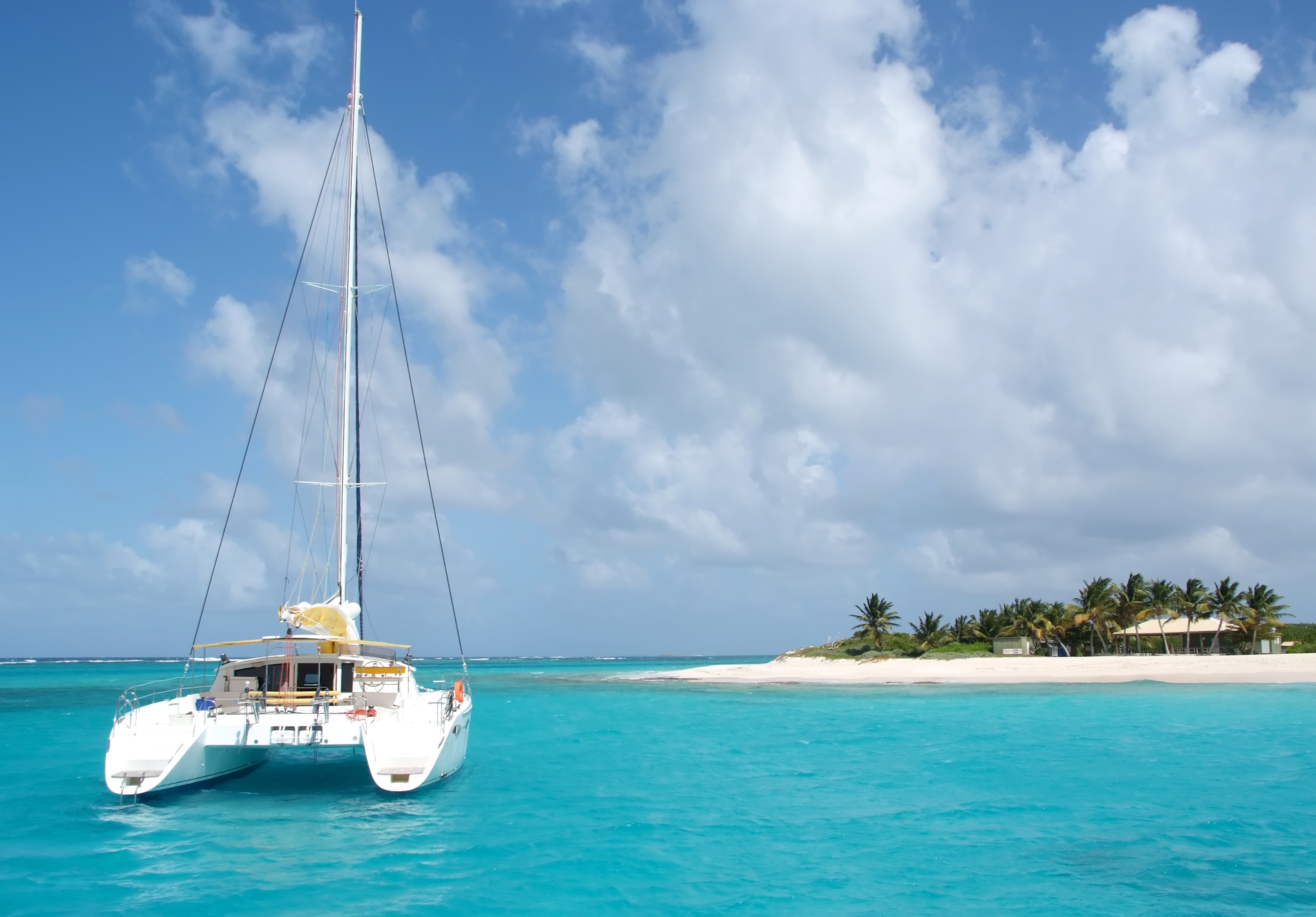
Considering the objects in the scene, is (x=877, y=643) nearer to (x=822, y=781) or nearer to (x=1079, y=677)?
(x=1079, y=677)

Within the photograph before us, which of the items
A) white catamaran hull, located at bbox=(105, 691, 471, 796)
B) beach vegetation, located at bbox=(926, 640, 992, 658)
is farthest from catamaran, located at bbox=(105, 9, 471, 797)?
beach vegetation, located at bbox=(926, 640, 992, 658)

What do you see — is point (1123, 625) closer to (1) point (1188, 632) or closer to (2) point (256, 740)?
(1) point (1188, 632)

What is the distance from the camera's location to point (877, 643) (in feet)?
227

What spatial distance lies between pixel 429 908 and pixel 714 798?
299 inches

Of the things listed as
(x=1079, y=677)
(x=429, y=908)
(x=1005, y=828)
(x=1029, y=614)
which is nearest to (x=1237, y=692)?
(x=1079, y=677)

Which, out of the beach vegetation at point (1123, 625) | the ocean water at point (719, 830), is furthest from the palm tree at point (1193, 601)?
the ocean water at point (719, 830)

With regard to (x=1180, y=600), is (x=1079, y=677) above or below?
below

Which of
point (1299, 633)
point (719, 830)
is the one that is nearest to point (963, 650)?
point (1299, 633)

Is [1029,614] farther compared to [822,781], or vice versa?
[1029,614]

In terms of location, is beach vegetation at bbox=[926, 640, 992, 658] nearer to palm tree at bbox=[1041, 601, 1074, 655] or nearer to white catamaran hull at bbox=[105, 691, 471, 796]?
palm tree at bbox=[1041, 601, 1074, 655]

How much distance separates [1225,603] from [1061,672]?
1716 centimetres

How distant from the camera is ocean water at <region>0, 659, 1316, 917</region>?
10.8m

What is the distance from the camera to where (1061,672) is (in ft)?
168

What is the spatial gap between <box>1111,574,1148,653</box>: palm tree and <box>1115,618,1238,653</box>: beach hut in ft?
3.94
